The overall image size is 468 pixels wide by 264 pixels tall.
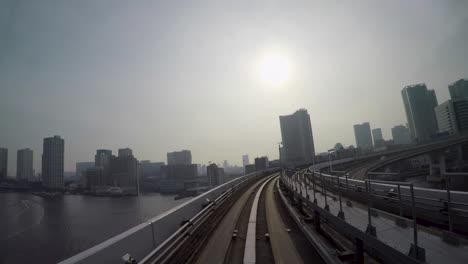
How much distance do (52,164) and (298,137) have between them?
355 feet

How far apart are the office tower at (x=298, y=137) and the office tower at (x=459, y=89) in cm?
4115

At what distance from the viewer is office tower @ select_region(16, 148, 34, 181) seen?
11825 centimetres

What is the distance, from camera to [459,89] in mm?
62781

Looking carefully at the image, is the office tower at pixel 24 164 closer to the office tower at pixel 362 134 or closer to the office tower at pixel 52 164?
the office tower at pixel 52 164

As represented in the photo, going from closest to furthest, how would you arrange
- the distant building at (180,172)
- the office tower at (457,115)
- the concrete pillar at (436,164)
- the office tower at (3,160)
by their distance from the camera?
the concrete pillar at (436,164)
the office tower at (457,115)
the office tower at (3,160)
the distant building at (180,172)

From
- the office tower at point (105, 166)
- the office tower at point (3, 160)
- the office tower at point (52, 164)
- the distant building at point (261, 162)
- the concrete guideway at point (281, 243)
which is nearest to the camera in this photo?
the concrete guideway at point (281, 243)

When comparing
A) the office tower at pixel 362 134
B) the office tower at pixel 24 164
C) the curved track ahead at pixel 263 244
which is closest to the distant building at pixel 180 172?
the office tower at pixel 24 164

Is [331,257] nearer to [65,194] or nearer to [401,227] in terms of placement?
[401,227]

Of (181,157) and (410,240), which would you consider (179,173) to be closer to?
(181,157)

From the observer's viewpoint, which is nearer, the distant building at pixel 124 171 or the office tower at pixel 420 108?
the office tower at pixel 420 108

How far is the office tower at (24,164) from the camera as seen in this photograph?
118250 millimetres

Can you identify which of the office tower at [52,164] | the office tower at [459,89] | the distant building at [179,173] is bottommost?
the distant building at [179,173]

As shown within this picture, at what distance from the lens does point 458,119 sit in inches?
1953

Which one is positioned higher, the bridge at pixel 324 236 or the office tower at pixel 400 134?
the office tower at pixel 400 134
